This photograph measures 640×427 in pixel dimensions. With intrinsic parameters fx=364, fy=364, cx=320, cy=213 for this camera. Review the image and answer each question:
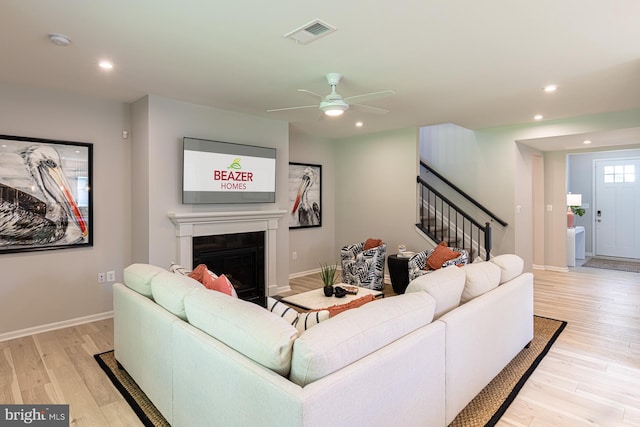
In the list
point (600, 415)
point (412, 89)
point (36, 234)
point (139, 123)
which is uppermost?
point (412, 89)

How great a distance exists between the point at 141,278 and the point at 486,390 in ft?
8.15

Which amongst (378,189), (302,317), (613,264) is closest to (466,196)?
(378,189)

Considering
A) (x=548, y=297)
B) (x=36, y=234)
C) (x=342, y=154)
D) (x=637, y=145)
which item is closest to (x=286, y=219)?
(x=342, y=154)

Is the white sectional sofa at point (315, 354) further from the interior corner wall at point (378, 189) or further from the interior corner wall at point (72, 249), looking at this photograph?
the interior corner wall at point (378, 189)

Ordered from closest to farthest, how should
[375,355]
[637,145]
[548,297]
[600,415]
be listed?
[375,355], [600,415], [548,297], [637,145]

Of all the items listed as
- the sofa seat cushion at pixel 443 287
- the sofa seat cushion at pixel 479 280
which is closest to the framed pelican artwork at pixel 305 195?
the sofa seat cushion at pixel 479 280

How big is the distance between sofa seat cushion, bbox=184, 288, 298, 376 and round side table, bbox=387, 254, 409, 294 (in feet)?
11.5

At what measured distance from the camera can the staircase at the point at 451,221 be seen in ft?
18.3

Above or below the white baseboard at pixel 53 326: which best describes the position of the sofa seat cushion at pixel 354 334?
above

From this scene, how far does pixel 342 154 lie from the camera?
21.5 ft

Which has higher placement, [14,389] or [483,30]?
[483,30]

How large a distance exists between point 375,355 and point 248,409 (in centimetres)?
56

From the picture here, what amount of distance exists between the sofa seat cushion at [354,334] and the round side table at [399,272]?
10.1ft

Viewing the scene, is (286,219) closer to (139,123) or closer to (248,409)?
(139,123)
